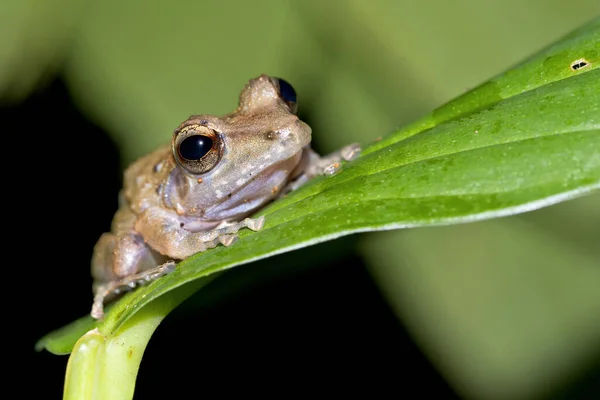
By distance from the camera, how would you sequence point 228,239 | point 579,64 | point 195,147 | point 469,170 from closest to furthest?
1. point 469,170
2. point 579,64
3. point 228,239
4. point 195,147

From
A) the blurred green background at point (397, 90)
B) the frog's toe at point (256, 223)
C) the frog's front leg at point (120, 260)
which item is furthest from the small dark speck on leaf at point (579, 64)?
the blurred green background at point (397, 90)

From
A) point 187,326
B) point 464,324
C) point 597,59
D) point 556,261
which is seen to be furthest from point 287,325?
point 597,59

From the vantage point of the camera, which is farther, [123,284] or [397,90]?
[397,90]

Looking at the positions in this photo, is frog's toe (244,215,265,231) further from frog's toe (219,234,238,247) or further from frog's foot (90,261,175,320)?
frog's foot (90,261,175,320)

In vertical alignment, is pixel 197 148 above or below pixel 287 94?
below

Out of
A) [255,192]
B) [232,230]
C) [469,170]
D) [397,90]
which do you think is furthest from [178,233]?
[397,90]

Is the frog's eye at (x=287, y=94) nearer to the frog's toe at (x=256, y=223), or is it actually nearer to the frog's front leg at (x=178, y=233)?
the frog's front leg at (x=178, y=233)

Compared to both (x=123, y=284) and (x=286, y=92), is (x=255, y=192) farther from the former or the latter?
(x=123, y=284)
